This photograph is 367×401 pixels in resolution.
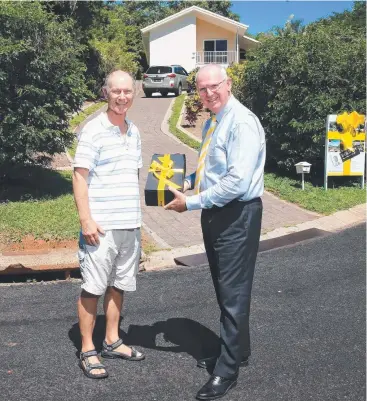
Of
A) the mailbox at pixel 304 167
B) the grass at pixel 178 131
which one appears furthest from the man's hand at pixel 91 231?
the grass at pixel 178 131

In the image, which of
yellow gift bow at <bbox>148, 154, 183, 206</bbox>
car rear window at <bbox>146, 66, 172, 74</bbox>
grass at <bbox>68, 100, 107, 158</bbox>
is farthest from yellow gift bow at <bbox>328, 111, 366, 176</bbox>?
car rear window at <bbox>146, 66, 172, 74</bbox>

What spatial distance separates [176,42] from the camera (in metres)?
33.6

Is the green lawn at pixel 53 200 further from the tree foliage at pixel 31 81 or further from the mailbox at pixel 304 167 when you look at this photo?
the tree foliage at pixel 31 81

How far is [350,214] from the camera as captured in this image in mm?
7906

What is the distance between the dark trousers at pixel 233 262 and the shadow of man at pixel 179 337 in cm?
48

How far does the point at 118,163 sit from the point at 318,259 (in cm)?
327

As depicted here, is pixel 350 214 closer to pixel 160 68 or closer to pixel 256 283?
pixel 256 283

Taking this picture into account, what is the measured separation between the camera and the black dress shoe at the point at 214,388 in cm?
317

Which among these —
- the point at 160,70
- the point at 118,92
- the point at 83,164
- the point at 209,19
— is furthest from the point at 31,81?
the point at 209,19

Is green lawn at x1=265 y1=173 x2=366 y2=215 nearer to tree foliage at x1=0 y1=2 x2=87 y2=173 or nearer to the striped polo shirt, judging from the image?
tree foliage at x1=0 y1=2 x2=87 y2=173

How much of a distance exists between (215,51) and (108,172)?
105ft

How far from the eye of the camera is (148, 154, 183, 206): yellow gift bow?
335 centimetres

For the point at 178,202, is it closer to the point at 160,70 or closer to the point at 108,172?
the point at 108,172

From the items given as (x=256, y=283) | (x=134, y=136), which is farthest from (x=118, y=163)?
(x=256, y=283)
